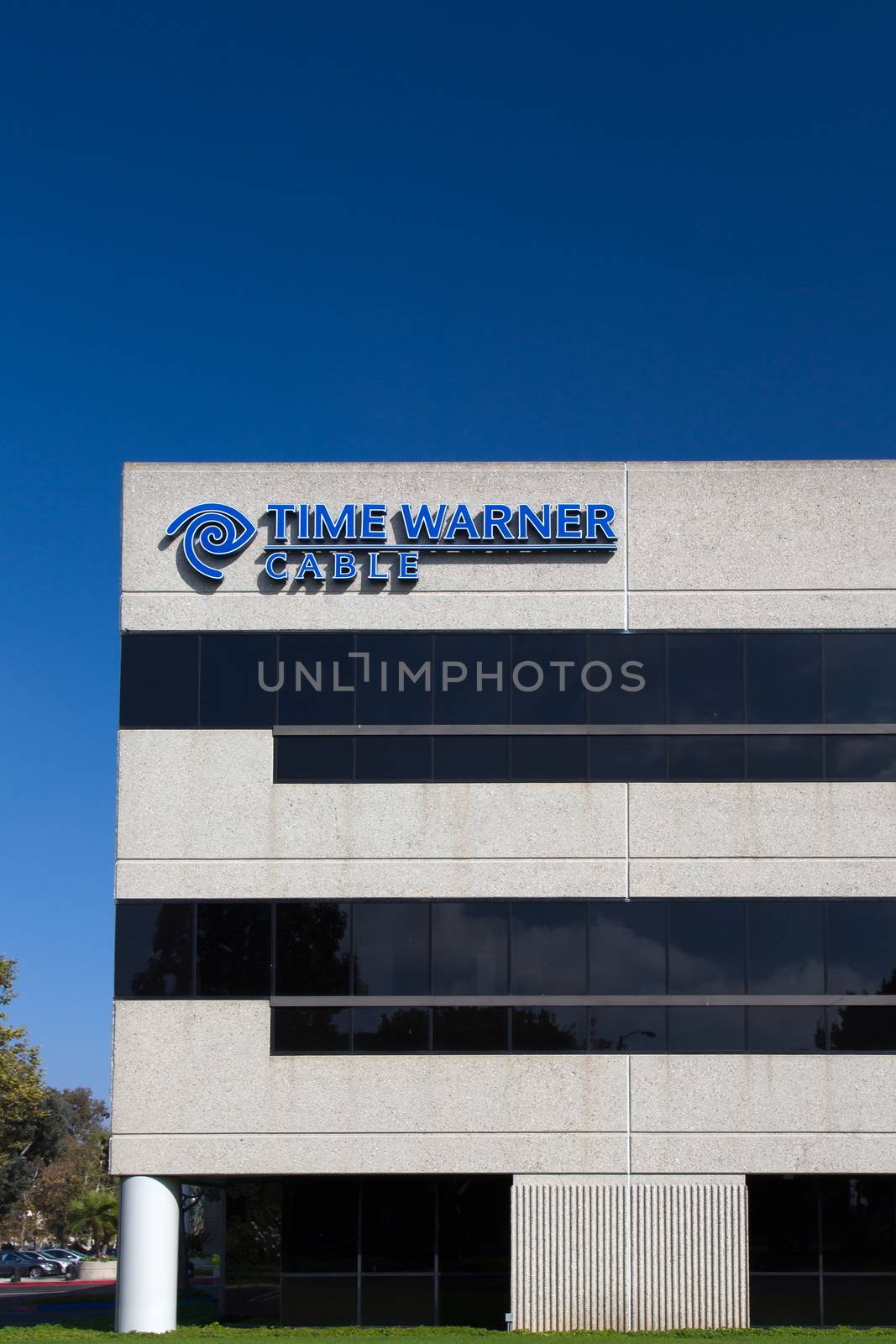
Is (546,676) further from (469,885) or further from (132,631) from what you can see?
(132,631)

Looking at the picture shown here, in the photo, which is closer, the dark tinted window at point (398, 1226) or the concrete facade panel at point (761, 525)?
the dark tinted window at point (398, 1226)

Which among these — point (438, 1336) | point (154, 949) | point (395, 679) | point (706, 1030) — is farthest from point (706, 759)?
point (438, 1336)

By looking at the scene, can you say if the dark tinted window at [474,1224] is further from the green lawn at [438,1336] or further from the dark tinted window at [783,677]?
the dark tinted window at [783,677]

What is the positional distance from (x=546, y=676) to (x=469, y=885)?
4383mm

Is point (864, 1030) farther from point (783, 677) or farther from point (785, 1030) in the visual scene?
point (783, 677)

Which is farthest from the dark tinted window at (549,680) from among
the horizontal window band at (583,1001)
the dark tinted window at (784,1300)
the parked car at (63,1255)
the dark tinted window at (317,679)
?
the parked car at (63,1255)

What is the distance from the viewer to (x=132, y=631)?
99.3 ft

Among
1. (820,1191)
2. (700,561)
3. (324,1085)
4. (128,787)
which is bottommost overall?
(820,1191)

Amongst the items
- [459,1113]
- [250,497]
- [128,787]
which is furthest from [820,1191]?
[250,497]

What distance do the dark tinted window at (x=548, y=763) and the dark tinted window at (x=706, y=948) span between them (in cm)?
317

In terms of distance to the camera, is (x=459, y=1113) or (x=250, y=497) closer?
(x=459, y=1113)

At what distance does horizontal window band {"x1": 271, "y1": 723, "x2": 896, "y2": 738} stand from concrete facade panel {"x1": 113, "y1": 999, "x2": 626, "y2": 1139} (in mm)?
6006

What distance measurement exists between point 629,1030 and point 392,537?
35.2 ft

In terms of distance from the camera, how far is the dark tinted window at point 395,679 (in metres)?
29.8
